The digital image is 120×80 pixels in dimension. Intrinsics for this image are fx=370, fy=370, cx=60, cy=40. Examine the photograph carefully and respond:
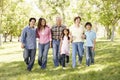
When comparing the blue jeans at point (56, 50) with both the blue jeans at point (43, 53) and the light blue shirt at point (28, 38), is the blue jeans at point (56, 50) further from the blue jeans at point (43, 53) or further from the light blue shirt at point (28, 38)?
the light blue shirt at point (28, 38)

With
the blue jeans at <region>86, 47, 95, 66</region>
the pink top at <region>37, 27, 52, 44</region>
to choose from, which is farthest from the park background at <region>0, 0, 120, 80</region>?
the pink top at <region>37, 27, 52, 44</region>

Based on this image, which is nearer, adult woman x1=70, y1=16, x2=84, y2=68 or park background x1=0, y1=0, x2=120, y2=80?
park background x1=0, y1=0, x2=120, y2=80

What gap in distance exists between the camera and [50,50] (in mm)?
34344

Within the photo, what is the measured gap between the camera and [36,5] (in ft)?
309

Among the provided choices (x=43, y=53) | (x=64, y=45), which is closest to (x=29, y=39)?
(x=43, y=53)

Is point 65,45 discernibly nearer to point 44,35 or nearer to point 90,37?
point 44,35

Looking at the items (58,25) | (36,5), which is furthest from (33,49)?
(36,5)

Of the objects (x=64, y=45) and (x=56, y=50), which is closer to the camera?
(x=64, y=45)

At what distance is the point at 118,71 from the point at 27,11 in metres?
77.2

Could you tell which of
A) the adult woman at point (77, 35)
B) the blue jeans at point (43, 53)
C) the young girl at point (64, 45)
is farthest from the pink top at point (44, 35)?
the adult woman at point (77, 35)

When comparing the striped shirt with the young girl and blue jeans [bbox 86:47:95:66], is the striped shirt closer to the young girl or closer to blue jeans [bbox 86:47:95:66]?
the young girl

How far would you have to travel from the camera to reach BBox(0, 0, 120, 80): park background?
1266cm

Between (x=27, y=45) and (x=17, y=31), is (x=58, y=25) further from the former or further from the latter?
(x=17, y=31)

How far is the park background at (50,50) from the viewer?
498 inches
